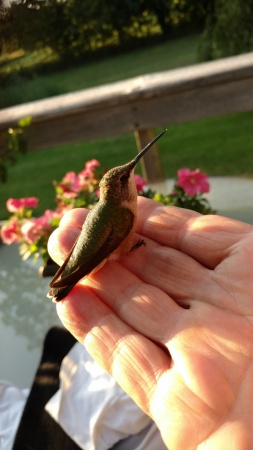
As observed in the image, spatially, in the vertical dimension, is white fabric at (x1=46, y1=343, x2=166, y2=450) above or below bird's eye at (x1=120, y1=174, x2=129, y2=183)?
below

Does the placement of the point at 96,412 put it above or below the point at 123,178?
below

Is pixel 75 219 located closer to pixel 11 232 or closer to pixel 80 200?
pixel 80 200

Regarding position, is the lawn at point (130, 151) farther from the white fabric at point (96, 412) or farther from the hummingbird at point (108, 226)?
the hummingbird at point (108, 226)

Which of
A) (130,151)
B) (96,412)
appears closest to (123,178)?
(96,412)

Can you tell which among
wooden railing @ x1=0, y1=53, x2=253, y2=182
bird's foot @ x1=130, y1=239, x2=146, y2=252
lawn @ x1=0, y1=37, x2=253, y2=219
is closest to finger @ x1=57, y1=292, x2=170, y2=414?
bird's foot @ x1=130, y1=239, x2=146, y2=252

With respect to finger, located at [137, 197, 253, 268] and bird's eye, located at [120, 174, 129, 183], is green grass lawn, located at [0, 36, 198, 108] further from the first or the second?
bird's eye, located at [120, 174, 129, 183]

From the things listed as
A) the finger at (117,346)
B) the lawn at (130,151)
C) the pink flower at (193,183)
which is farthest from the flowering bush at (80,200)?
the lawn at (130,151)
